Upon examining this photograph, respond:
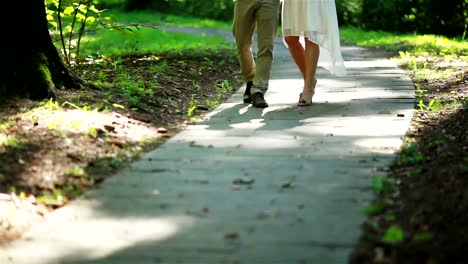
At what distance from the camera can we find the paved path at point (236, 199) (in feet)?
12.8

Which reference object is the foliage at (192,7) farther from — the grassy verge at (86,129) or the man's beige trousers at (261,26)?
the man's beige trousers at (261,26)

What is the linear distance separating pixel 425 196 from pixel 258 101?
3405 millimetres

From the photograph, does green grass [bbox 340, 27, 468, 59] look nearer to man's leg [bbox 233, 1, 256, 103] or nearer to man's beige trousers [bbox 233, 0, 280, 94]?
man's leg [bbox 233, 1, 256, 103]

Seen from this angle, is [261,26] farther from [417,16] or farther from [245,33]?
[417,16]

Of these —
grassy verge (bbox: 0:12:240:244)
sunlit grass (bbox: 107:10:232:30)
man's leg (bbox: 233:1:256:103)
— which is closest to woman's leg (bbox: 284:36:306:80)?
man's leg (bbox: 233:1:256:103)

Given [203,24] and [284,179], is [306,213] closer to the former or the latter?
[284,179]

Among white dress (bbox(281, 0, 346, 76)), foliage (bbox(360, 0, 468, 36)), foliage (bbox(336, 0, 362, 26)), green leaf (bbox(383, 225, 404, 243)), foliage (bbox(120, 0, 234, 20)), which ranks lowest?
foliage (bbox(120, 0, 234, 20))

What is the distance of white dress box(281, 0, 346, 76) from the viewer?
7.75 m

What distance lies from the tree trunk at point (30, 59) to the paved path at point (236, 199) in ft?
4.65

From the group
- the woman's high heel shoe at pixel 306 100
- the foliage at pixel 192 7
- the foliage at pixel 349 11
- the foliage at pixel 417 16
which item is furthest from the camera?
the foliage at pixel 192 7

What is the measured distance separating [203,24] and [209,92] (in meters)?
21.3

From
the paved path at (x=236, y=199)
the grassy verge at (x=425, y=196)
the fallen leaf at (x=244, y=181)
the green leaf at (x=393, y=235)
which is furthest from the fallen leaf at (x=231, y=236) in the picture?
the fallen leaf at (x=244, y=181)

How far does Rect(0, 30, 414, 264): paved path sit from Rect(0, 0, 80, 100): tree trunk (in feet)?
4.65

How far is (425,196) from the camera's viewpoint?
4531 mm
